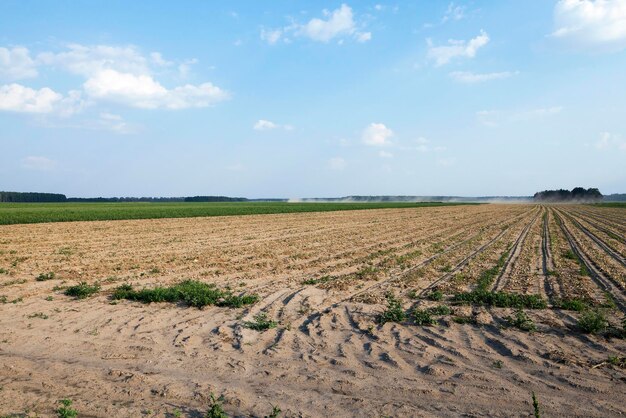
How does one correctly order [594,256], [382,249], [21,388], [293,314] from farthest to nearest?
1. [382,249]
2. [594,256]
3. [293,314]
4. [21,388]

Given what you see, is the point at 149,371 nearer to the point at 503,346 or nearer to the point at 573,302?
the point at 503,346

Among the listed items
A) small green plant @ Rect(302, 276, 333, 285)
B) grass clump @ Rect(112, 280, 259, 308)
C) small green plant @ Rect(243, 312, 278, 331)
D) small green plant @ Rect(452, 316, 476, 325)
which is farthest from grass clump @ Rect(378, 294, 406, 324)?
small green plant @ Rect(302, 276, 333, 285)

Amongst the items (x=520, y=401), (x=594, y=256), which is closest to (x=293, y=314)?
(x=520, y=401)

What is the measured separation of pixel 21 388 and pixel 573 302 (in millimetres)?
10724

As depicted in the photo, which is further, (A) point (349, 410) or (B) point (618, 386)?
(B) point (618, 386)

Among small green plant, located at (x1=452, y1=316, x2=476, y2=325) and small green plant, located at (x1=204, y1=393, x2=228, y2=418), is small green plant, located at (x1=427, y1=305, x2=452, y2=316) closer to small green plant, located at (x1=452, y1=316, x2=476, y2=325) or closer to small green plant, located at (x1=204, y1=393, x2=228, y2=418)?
small green plant, located at (x1=452, y1=316, x2=476, y2=325)

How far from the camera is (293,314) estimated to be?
9.33 m

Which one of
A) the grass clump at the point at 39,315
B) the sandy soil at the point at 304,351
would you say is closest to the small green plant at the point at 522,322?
the sandy soil at the point at 304,351

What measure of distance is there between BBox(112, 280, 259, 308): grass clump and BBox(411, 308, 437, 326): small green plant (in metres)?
3.91

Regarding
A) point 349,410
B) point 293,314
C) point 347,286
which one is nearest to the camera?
point 349,410

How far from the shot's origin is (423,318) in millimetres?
8500

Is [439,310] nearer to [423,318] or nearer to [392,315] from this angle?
[423,318]

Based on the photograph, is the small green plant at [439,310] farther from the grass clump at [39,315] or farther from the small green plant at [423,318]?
the grass clump at [39,315]

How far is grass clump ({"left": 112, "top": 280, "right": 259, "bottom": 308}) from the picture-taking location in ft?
32.8
